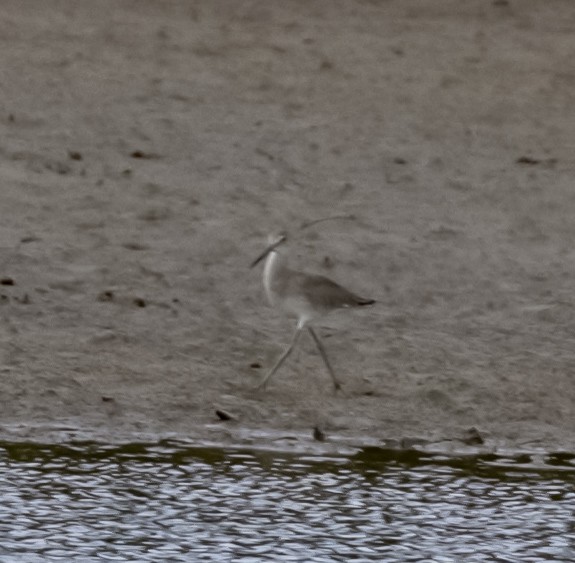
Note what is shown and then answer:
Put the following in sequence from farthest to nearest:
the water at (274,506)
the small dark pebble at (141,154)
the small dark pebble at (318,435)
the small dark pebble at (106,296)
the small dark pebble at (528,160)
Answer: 1. the small dark pebble at (528,160)
2. the small dark pebble at (141,154)
3. the small dark pebble at (106,296)
4. the small dark pebble at (318,435)
5. the water at (274,506)

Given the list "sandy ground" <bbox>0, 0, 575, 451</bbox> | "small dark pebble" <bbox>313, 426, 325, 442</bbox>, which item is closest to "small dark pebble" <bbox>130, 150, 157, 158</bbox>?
"sandy ground" <bbox>0, 0, 575, 451</bbox>

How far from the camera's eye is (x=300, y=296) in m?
6.52

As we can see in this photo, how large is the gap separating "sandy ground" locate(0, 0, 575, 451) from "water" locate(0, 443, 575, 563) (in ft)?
1.03

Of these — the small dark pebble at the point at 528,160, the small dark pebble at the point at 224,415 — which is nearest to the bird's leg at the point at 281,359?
the small dark pebble at the point at 224,415

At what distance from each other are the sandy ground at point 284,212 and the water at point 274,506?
0.31 meters

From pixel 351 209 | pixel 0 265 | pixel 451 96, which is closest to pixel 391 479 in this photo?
pixel 0 265

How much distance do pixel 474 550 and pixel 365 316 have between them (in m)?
2.60

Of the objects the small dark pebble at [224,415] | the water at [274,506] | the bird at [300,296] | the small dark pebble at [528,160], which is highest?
the small dark pebble at [528,160]

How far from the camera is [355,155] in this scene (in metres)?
9.70

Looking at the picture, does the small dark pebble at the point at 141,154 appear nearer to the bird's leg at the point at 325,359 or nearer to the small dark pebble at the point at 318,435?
the bird's leg at the point at 325,359

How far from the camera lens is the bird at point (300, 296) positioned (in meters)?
6.53

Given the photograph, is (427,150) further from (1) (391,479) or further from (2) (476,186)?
(1) (391,479)

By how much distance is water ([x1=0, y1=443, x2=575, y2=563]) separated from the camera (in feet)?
15.7

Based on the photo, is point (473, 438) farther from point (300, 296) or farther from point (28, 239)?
point (28, 239)
